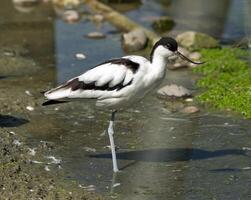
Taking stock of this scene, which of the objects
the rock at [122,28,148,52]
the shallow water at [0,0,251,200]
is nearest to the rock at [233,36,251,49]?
the shallow water at [0,0,251,200]

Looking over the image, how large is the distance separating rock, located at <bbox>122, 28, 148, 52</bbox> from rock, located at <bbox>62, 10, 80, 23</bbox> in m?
1.94

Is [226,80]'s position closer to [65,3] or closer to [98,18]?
[98,18]

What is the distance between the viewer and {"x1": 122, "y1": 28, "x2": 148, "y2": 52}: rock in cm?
1181

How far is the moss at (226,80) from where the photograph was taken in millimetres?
9188

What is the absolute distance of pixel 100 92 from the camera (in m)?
7.35

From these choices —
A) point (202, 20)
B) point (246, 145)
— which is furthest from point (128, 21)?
point (246, 145)

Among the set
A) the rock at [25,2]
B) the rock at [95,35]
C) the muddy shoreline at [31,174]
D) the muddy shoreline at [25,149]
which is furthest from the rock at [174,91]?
the rock at [25,2]

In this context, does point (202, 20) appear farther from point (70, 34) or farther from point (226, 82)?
point (226, 82)

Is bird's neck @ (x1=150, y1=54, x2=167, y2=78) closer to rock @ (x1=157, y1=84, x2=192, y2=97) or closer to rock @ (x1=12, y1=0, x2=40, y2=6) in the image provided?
rock @ (x1=157, y1=84, x2=192, y2=97)

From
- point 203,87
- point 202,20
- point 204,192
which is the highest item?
point 204,192

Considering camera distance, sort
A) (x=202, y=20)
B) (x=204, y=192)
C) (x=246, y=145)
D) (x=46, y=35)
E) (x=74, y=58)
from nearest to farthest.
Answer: (x=204, y=192)
(x=246, y=145)
(x=74, y=58)
(x=46, y=35)
(x=202, y=20)

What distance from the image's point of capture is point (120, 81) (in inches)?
286

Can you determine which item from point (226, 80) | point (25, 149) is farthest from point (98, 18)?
point (25, 149)

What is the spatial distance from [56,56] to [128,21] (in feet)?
6.29
